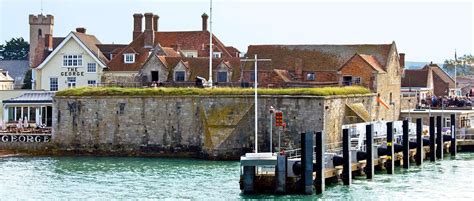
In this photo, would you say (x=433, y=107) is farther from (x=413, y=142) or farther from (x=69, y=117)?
(x=69, y=117)

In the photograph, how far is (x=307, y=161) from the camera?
134 ft

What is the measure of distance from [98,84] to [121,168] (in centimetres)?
1776

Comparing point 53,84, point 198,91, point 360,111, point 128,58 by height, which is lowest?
point 360,111

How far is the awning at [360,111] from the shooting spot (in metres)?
59.7

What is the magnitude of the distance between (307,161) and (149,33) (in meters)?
38.1

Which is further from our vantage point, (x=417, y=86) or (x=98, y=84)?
(x=417, y=86)

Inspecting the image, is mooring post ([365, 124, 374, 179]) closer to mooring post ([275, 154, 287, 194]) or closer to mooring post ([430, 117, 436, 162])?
mooring post ([275, 154, 287, 194])

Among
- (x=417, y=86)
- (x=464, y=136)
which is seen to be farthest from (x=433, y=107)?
(x=464, y=136)

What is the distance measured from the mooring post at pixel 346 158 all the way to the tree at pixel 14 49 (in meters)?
89.8

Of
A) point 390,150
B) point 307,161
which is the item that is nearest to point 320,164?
point 307,161

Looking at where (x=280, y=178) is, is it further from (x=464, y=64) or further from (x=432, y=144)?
(x=464, y=64)

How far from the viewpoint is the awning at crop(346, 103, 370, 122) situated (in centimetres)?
5966

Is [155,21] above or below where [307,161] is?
above

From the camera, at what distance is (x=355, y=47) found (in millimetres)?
70625
